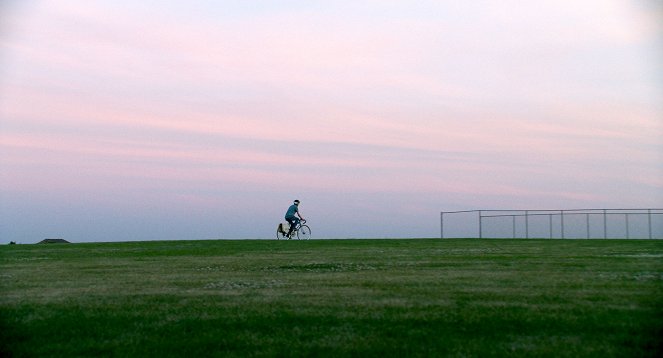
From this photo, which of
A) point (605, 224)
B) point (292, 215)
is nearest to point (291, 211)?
point (292, 215)

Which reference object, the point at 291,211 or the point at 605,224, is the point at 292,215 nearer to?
the point at 291,211

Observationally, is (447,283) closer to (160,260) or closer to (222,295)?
(222,295)

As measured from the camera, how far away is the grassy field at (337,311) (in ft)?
32.6

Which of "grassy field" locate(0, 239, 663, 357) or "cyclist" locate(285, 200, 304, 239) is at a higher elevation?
"cyclist" locate(285, 200, 304, 239)

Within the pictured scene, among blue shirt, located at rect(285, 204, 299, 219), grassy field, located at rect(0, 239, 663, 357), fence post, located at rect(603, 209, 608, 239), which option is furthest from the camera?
fence post, located at rect(603, 209, 608, 239)

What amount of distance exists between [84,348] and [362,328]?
3498 mm

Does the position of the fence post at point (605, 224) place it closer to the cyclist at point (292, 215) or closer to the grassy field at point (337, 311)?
the cyclist at point (292, 215)

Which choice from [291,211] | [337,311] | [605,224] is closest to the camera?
[337,311]

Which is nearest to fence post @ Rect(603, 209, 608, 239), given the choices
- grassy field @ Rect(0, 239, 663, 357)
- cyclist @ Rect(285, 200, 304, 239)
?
cyclist @ Rect(285, 200, 304, 239)

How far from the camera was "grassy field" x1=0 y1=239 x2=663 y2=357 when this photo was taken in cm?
993

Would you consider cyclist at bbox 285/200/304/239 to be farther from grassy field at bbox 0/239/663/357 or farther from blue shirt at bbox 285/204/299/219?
grassy field at bbox 0/239/663/357

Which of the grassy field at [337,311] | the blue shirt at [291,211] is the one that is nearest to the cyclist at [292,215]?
the blue shirt at [291,211]

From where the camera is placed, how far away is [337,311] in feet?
41.1

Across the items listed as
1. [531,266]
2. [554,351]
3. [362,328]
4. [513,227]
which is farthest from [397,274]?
[513,227]
